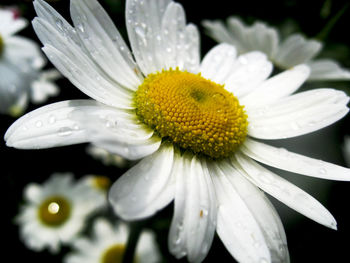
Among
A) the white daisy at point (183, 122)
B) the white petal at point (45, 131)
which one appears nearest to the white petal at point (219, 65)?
the white daisy at point (183, 122)

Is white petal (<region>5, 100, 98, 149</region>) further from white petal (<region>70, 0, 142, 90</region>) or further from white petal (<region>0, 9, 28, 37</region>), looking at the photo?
white petal (<region>0, 9, 28, 37</region>)

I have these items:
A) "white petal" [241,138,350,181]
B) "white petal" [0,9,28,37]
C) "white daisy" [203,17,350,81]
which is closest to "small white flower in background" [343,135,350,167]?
"white daisy" [203,17,350,81]

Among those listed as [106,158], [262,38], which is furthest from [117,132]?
[106,158]

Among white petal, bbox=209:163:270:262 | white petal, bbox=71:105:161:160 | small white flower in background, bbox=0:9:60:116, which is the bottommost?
small white flower in background, bbox=0:9:60:116

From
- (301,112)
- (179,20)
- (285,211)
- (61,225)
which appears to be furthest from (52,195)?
(301,112)

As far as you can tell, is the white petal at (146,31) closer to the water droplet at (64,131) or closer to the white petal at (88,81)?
the white petal at (88,81)
